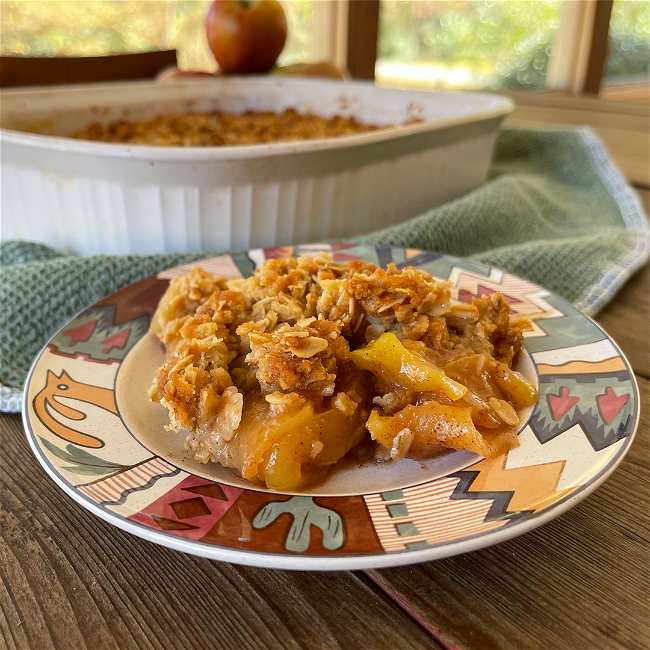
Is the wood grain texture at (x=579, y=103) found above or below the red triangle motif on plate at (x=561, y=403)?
above

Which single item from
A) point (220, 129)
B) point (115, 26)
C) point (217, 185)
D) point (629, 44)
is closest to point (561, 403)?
point (217, 185)

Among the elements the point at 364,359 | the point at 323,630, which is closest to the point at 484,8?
the point at 364,359

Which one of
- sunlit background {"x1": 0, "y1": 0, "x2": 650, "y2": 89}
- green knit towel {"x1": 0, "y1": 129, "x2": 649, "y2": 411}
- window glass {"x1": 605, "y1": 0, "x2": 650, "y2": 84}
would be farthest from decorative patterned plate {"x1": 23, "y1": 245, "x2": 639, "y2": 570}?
window glass {"x1": 605, "y1": 0, "x2": 650, "y2": 84}

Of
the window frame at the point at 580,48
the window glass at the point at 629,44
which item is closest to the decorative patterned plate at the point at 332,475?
the window frame at the point at 580,48

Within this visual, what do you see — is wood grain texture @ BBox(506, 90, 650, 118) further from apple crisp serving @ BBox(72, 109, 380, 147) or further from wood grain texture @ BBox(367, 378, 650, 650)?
wood grain texture @ BBox(367, 378, 650, 650)

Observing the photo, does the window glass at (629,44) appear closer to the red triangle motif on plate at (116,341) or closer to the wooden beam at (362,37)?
the wooden beam at (362,37)

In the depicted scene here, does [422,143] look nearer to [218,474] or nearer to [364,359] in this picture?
[364,359]

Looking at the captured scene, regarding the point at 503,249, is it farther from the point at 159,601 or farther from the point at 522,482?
the point at 159,601
